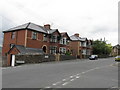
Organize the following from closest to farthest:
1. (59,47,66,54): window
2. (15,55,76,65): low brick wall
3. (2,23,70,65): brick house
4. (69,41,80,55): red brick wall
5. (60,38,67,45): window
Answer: (15,55,76,65): low brick wall, (2,23,70,65): brick house, (59,47,66,54): window, (60,38,67,45): window, (69,41,80,55): red brick wall

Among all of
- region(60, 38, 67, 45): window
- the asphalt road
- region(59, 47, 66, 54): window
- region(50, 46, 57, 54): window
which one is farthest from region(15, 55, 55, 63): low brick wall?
region(60, 38, 67, 45): window

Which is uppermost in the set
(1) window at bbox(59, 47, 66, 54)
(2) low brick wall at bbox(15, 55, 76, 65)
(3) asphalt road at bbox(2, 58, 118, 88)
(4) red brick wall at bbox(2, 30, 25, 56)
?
(4) red brick wall at bbox(2, 30, 25, 56)

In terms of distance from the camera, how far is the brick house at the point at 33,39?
32844mm

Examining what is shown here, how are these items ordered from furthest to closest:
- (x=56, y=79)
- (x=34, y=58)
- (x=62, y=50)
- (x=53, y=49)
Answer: (x=62, y=50) < (x=53, y=49) < (x=34, y=58) < (x=56, y=79)

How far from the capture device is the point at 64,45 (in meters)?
43.4

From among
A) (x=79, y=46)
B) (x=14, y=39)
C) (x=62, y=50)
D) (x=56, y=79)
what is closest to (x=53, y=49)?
(x=62, y=50)

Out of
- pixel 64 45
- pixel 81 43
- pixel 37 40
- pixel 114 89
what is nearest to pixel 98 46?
pixel 81 43

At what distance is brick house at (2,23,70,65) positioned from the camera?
108 ft

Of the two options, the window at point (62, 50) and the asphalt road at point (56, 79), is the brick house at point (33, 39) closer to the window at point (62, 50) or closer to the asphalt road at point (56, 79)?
the window at point (62, 50)

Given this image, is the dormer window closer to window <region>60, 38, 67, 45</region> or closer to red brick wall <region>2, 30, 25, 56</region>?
window <region>60, 38, 67, 45</region>

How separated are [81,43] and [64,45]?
14087 mm

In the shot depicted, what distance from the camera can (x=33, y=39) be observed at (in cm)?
3416

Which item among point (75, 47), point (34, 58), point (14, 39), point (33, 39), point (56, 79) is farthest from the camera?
point (75, 47)

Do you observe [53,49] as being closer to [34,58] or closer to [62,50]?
[62,50]
